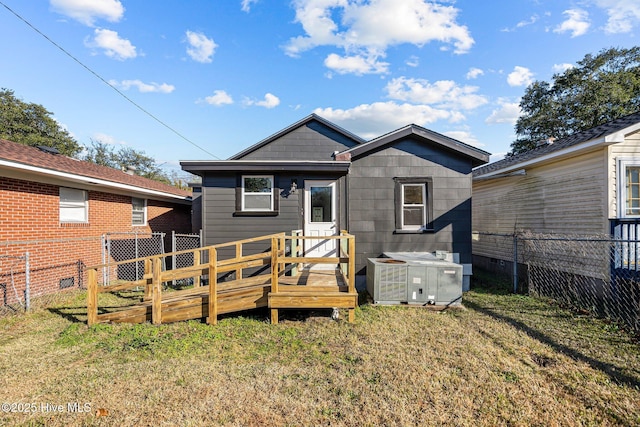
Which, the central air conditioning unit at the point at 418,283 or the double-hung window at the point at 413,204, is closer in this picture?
the central air conditioning unit at the point at 418,283

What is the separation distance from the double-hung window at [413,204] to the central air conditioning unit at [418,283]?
1.82 metres

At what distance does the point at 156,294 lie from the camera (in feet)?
16.0

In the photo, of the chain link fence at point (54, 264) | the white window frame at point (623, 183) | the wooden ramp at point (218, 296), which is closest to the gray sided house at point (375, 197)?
the chain link fence at point (54, 264)

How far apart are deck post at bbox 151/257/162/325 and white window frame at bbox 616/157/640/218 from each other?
9428 mm

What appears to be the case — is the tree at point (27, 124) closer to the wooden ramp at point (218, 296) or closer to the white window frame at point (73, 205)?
the white window frame at point (73, 205)

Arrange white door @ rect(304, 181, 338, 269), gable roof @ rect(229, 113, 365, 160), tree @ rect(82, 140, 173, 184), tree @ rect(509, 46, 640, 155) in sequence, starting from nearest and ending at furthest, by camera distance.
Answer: white door @ rect(304, 181, 338, 269) < gable roof @ rect(229, 113, 365, 160) < tree @ rect(509, 46, 640, 155) < tree @ rect(82, 140, 173, 184)

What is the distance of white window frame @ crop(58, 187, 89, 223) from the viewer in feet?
24.1

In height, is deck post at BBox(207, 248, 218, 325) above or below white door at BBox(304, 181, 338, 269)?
below

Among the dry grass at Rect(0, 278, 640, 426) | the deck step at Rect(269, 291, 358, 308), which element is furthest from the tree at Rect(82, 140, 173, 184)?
the deck step at Rect(269, 291, 358, 308)

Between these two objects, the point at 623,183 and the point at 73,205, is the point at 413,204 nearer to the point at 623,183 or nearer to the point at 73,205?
the point at 623,183

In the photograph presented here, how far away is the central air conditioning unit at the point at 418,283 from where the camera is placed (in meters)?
5.82

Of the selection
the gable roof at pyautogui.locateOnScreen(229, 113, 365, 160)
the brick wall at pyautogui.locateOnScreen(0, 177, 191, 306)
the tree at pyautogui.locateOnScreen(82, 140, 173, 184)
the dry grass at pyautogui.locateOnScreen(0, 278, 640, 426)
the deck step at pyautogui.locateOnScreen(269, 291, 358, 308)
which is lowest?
the dry grass at pyautogui.locateOnScreen(0, 278, 640, 426)

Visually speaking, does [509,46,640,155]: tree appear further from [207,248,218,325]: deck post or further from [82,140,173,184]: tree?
[82,140,173,184]: tree

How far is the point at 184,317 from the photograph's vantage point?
5.05 metres
